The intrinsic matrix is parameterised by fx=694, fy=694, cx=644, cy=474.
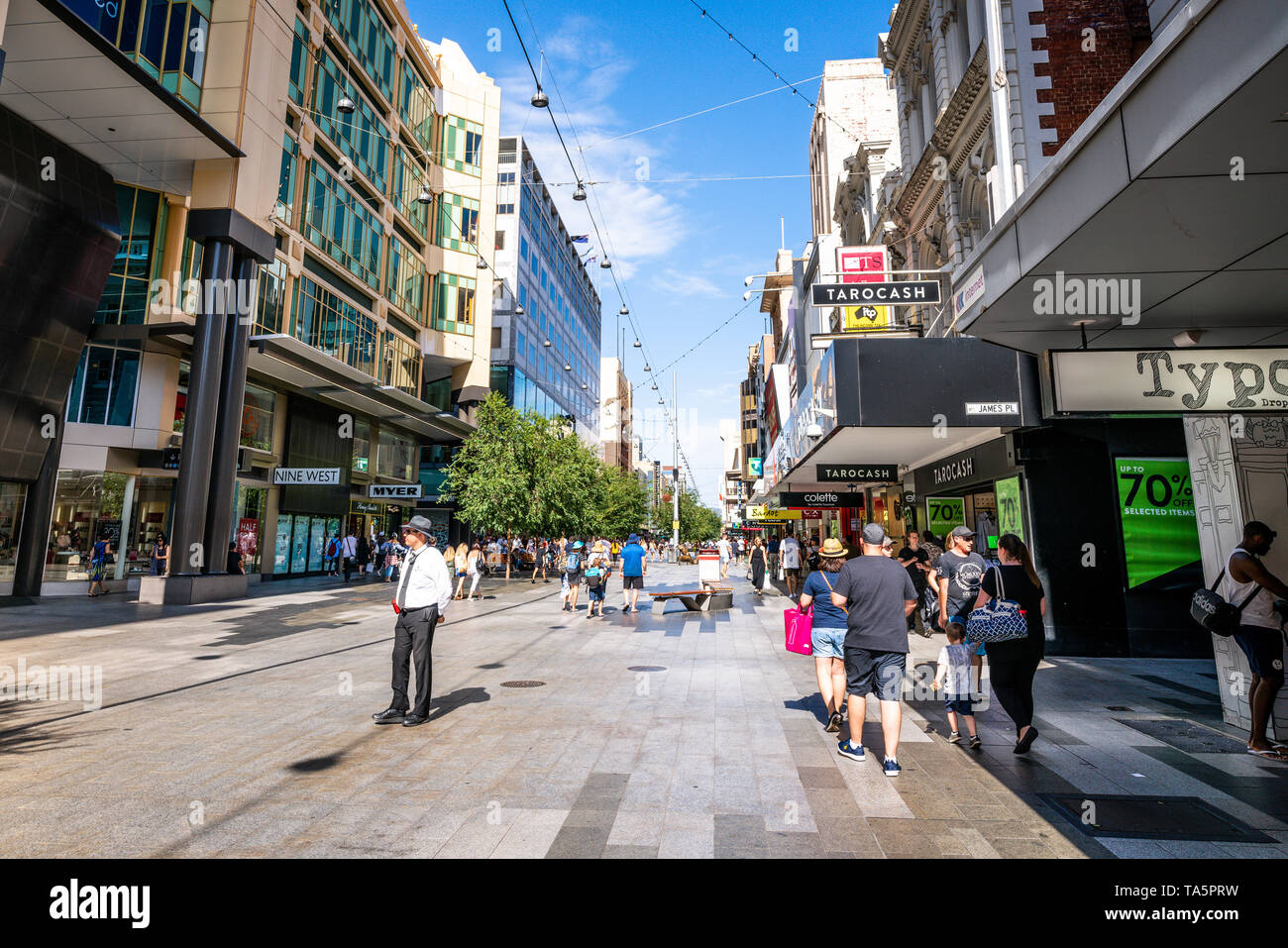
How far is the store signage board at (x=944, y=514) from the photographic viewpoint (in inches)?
610

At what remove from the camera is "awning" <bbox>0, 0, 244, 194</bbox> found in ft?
49.3

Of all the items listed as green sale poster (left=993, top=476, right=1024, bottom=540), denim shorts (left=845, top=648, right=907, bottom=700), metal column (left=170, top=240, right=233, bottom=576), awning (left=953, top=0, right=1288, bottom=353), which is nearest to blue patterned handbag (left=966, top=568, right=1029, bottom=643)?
denim shorts (left=845, top=648, right=907, bottom=700)

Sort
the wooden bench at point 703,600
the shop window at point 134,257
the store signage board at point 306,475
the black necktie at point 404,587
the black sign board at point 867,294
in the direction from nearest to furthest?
1. the black necktie at point 404,587
2. the black sign board at point 867,294
3. the wooden bench at point 703,600
4. the shop window at point 134,257
5. the store signage board at point 306,475

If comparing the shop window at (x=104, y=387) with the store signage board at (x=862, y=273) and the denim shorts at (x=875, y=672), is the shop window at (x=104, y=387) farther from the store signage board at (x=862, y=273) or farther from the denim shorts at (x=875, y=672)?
the denim shorts at (x=875, y=672)

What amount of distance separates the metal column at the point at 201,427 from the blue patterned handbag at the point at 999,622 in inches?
756

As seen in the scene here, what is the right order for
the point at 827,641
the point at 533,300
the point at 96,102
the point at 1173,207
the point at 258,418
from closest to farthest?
the point at 1173,207, the point at 827,641, the point at 96,102, the point at 258,418, the point at 533,300

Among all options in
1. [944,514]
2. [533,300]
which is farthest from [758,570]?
[533,300]

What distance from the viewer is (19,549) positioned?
58.7 feet

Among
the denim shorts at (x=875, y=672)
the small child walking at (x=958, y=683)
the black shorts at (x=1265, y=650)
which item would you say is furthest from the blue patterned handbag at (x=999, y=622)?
the black shorts at (x=1265, y=650)

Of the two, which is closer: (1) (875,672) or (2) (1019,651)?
(1) (875,672)

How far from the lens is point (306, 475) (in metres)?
24.7

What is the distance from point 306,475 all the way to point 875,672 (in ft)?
77.4

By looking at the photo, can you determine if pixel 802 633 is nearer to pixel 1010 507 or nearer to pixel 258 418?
pixel 1010 507

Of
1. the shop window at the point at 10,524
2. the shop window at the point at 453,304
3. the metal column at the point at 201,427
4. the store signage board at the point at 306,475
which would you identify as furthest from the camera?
the shop window at the point at 453,304
